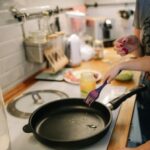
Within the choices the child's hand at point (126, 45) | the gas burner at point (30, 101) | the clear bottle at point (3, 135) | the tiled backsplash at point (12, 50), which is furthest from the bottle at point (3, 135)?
the child's hand at point (126, 45)

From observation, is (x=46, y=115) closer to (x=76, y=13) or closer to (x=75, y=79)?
(x=75, y=79)

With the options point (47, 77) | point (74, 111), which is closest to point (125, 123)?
point (74, 111)

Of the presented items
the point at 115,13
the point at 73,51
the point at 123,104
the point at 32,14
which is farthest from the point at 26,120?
the point at 115,13

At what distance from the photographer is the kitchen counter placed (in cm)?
86

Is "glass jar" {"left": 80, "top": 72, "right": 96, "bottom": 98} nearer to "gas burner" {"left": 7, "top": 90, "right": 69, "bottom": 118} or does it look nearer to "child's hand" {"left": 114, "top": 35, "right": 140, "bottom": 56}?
"gas burner" {"left": 7, "top": 90, "right": 69, "bottom": 118}

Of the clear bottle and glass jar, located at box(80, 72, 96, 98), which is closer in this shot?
the clear bottle

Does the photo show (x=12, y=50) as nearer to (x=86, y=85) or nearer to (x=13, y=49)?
(x=13, y=49)

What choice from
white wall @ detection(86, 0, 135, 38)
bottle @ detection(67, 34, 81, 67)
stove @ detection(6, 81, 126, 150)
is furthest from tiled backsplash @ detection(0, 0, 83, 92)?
white wall @ detection(86, 0, 135, 38)

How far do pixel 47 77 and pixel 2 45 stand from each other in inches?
14.6

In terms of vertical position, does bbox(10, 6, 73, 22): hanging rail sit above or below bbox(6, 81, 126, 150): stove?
above

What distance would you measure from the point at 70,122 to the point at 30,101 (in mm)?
321

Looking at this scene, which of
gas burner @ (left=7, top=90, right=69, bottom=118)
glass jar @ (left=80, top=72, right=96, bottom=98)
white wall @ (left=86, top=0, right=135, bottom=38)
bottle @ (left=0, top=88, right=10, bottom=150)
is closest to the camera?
bottle @ (left=0, top=88, right=10, bottom=150)

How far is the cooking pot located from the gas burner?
0.38 ft

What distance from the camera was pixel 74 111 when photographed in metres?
1.05
